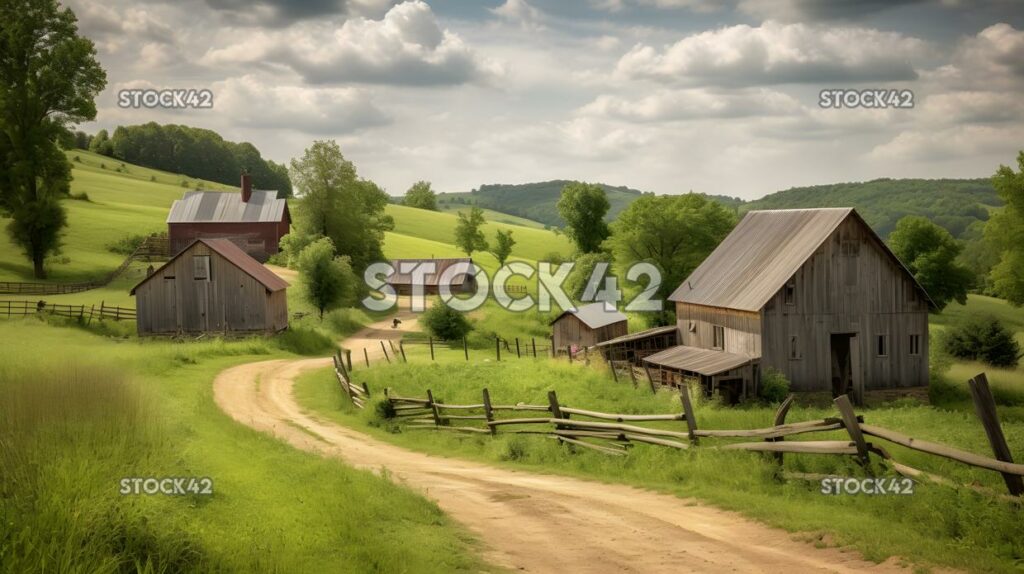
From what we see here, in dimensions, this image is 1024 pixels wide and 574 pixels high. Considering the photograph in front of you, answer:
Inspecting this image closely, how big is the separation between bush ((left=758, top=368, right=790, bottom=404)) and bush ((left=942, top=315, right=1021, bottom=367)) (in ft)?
71.6

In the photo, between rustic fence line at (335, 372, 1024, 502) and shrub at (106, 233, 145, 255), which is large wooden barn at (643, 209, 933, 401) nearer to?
rustic fence line at (335, 372, 1024, 502)

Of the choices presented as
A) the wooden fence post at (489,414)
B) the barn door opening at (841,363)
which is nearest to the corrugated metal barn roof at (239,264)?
the wooden fence post at (489,414)

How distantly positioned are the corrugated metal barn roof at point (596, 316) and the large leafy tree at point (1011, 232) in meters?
27.0

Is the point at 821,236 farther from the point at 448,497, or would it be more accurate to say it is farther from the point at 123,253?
the point at 123,253

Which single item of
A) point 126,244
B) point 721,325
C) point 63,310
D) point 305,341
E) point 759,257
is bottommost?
point 305,341

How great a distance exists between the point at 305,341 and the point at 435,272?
38.5 metres

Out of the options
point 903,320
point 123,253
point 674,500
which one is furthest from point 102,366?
point 123,253

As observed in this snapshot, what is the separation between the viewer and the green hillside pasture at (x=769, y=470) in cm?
999

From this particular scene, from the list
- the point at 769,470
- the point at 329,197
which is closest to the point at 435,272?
the point at 329,197

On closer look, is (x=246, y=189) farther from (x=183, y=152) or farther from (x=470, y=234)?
(x=183, y=152)

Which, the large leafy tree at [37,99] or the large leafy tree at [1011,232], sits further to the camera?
the large leafy tree at [1011,232]

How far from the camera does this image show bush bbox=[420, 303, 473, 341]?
2133 inches

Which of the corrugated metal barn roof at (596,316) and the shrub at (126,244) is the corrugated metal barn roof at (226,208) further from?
the corrugated metal barn roof at (596,316)

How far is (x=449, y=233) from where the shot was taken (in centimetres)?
13950
